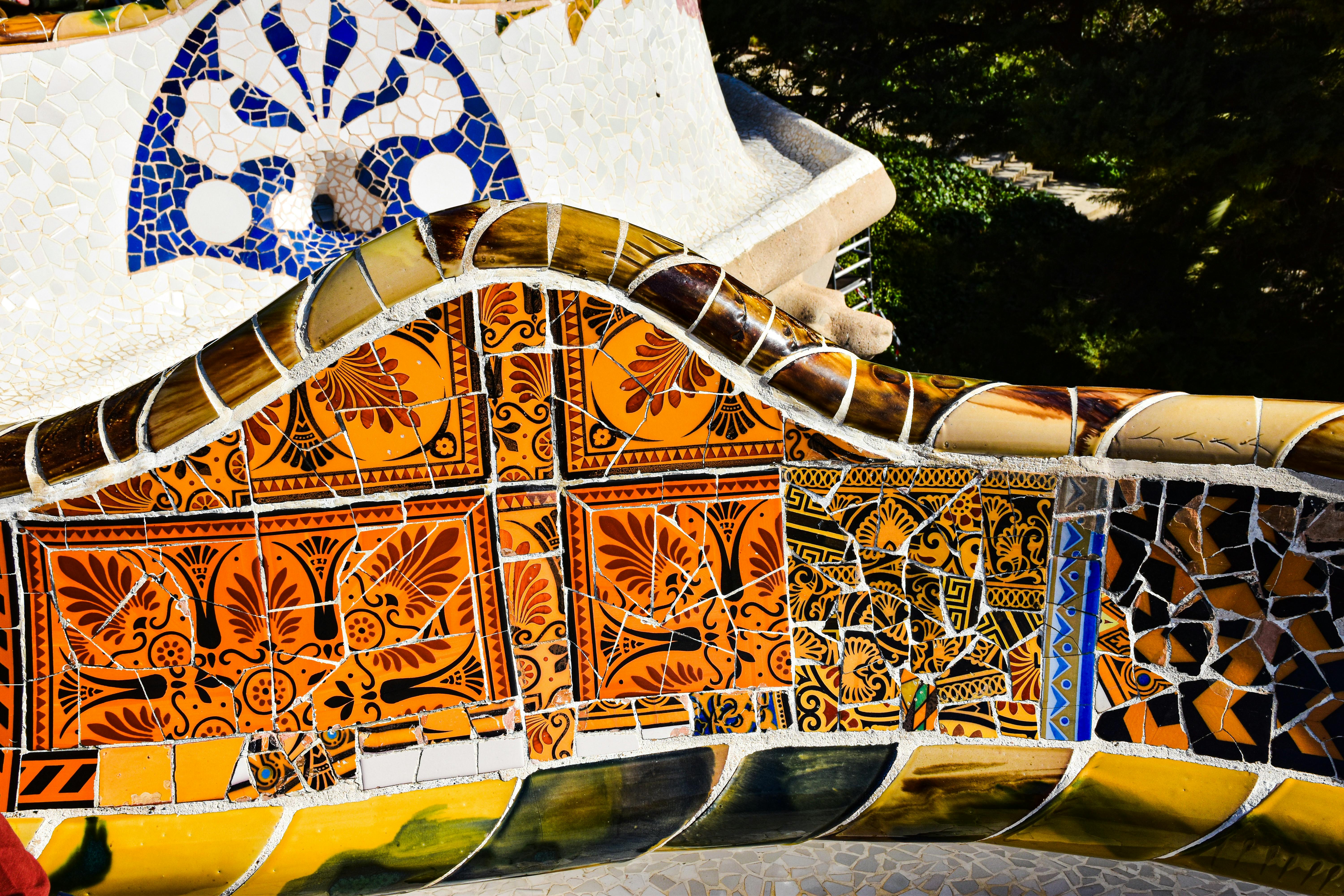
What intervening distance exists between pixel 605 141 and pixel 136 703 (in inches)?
76.0

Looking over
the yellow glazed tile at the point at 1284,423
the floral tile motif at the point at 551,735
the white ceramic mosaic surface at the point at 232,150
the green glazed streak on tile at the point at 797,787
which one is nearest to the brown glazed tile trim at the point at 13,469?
the white ceramic mosaic surface at the point at 232,150

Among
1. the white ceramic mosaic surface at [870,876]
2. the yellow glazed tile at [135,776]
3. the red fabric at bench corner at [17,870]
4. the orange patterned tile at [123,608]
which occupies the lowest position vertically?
the white ceramic mosaic surface at [870,876]

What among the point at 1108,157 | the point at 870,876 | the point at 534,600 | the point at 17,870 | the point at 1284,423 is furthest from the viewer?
the point at 1108,157

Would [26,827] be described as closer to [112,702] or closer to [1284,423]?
[112,702]

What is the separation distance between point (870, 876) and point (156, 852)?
125cm

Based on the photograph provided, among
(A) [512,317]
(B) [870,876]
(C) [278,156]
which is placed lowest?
(B) [870,876]

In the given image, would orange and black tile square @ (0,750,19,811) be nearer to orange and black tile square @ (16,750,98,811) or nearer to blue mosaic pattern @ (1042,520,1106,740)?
orange and black tile square @ (16,750,98,811)

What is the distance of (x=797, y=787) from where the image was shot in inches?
72.1

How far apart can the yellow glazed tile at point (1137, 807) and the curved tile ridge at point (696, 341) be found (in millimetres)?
543

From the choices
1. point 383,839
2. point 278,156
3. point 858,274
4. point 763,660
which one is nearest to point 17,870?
point 383,839

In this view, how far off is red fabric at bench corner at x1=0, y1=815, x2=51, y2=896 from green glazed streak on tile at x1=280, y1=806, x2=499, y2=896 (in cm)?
57

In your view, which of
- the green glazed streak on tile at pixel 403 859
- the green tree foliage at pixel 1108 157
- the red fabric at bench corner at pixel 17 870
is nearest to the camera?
the red fabric at bench corner at pixel 17 870

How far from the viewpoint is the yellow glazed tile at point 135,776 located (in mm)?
1705

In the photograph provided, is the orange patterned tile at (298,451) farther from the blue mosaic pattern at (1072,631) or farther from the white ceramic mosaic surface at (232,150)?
the blue mosaic pattern at (1072,631)
